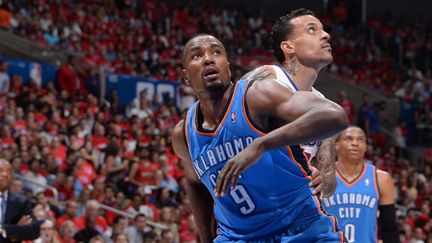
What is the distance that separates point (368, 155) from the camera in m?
16.4

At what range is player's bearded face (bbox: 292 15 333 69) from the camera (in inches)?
179

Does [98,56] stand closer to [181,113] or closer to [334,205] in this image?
[181,113]

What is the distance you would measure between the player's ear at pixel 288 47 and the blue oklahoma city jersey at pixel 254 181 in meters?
0.86

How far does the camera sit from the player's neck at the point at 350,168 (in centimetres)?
640

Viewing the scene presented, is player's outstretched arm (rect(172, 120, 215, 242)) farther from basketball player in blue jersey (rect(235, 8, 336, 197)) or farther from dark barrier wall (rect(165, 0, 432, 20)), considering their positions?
dark barrier wall (rect(165, 0, 432, 20))

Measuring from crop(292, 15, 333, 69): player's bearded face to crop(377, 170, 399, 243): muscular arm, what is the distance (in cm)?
193

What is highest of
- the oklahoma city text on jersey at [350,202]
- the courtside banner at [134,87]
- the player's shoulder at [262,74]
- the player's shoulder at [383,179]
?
the courtside banner at [134,87]

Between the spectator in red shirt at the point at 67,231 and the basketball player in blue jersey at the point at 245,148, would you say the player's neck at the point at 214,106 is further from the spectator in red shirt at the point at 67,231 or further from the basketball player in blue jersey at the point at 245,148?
the spectator in red shirt at the point at 67,231

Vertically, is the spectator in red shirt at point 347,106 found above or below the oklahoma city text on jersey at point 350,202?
above

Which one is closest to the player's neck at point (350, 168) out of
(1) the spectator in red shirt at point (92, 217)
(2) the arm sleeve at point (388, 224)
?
(2) the arm sleeve at point (388, 224)

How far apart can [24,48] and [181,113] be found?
3.25 m

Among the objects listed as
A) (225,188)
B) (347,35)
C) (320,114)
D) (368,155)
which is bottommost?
(225,188)

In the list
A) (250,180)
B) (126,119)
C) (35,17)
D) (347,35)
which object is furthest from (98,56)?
(250,180)

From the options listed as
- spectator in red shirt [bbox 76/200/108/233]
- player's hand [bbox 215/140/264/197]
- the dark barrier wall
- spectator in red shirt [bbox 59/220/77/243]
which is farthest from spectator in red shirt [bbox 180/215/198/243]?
the dark barrier wall
